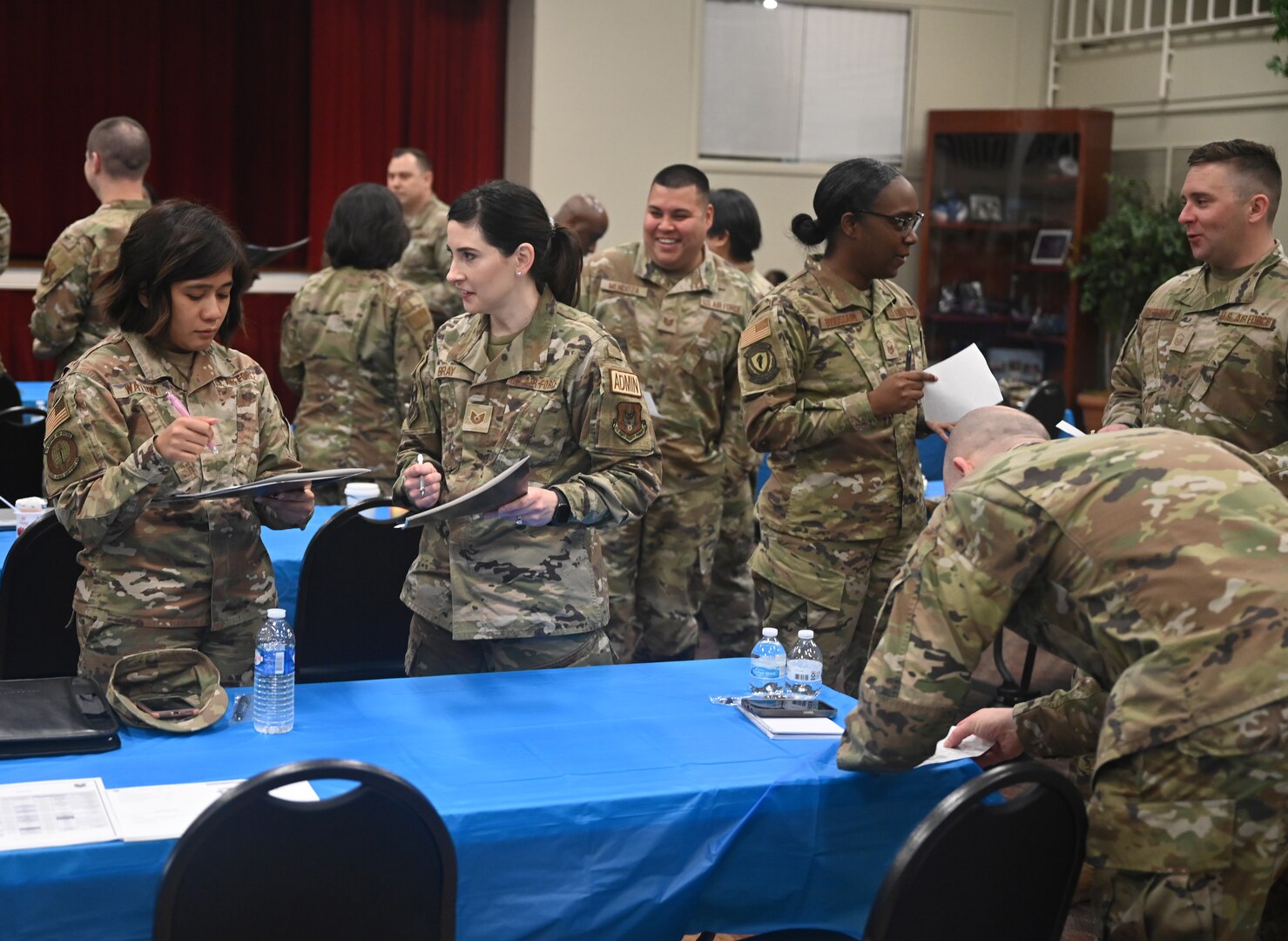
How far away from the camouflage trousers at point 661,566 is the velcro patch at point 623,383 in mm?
1713

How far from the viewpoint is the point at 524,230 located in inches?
108

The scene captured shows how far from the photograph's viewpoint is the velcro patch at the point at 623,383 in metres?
2.70

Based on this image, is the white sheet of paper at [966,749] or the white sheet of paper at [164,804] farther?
the white sheet of paper at [966,749]

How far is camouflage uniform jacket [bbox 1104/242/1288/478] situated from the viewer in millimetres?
3469

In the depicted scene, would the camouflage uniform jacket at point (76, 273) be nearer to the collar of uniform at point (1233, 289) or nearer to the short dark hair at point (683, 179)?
the short dark hair at point (683, 179)

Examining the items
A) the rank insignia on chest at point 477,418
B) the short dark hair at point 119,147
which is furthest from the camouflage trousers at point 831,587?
the short dark hair at point 119,147

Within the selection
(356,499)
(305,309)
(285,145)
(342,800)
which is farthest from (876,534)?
(285,145)

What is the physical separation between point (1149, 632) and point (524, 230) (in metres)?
1.45

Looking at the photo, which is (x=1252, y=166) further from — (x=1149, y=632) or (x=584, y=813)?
(x=584, y=813)

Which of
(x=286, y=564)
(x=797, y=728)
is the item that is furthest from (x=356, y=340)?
(x=797, y=728)

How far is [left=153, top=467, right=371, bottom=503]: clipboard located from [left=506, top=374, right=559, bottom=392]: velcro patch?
1.20 feet

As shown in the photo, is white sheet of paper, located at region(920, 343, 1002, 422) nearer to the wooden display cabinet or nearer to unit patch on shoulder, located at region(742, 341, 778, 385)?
unit patch on shoulder, located at region(742, 341, 778, 385)

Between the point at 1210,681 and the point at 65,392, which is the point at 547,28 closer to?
the point at 65,392

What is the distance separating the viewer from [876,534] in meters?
3.44
